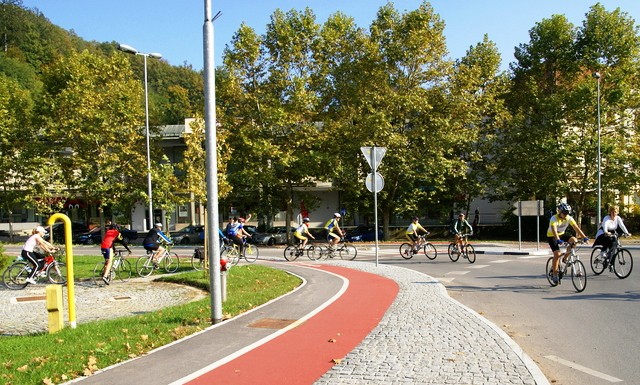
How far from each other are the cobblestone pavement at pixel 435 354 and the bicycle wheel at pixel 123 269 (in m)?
10.3

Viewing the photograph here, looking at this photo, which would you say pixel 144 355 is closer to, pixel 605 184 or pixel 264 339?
pixel 264 339

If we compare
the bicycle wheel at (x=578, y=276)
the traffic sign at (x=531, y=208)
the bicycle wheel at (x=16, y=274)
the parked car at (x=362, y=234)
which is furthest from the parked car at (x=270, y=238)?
the bicycle wheel at (x=578, y=276)

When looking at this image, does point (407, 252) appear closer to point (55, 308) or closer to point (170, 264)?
point (170, 264)

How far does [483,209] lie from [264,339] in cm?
4402

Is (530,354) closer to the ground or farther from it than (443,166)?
closer to the ground

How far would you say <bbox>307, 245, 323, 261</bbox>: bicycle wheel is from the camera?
860 inches

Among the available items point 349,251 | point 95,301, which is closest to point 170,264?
point 95,301

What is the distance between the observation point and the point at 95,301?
488 inches

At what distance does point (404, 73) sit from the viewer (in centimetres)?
3406

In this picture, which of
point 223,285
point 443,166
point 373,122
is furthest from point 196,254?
point 443,166

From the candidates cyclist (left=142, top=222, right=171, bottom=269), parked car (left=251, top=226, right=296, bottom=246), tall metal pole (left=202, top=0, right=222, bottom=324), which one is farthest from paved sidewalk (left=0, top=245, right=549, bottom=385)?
parked car (left=251, top=226, right=296, bottom=246)

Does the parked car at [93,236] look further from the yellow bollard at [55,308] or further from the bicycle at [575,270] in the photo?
the bicycle at [575,270]

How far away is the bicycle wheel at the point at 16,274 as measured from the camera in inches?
594

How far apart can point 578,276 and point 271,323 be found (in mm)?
7014
